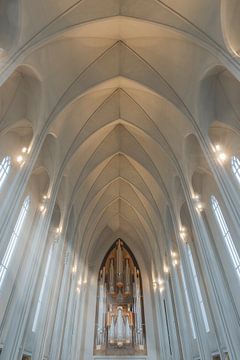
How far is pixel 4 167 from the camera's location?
10781 millimetres

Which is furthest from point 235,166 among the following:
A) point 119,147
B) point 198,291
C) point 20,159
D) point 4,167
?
point 4,167

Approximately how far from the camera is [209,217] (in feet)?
43.2

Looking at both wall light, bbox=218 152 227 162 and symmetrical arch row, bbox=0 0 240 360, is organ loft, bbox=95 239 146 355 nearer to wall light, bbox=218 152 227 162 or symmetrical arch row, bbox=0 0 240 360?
symmetrical arch row, bbox=0 0 240 360

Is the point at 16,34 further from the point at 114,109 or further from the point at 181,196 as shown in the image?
the point at 181,196

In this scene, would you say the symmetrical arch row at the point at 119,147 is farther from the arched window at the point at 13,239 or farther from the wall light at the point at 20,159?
the wall light at the point at 20,159

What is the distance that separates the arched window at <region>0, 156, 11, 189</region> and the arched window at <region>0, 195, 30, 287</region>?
2.57 metres

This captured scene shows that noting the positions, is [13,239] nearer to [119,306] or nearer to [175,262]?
[175,262]

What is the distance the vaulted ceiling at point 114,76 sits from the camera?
9.13m

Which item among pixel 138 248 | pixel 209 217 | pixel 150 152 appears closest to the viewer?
pixel 209 217

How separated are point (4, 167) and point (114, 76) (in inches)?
299

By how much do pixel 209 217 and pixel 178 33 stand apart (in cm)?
892

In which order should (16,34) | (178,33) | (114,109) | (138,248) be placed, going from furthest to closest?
1. (138,248)
2. (114,109)
3. (178,33)
4. (16,34)

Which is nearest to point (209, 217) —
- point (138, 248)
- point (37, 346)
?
point (37, 346)

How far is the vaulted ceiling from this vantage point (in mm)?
9133
